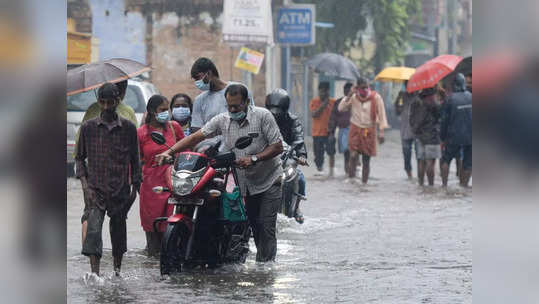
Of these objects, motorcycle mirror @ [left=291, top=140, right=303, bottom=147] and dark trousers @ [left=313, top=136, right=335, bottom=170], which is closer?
motorcycle mirror @ [left=291, top=140, right=303, bottom=147]

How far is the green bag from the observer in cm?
842

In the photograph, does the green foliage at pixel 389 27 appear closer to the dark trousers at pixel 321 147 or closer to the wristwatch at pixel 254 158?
the dark trousers at pixel 321 147

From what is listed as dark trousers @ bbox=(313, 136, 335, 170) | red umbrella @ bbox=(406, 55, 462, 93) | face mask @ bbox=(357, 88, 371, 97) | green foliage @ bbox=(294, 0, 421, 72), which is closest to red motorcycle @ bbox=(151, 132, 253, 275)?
red umbrella @ bbox=(406, 55, 462, 93)

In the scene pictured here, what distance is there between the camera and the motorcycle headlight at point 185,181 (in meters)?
8.01

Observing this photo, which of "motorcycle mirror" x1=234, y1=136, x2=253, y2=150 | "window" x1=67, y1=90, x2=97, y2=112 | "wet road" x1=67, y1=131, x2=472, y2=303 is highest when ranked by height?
"motorcycle mirror" x1=234, y1=136, x2=253, y2=150

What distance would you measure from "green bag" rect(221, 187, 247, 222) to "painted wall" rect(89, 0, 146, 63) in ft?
73.4

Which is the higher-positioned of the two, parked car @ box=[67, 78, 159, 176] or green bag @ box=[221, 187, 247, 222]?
parked car @ box=[67, 78, 159, 176]

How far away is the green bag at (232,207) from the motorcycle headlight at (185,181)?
44cm

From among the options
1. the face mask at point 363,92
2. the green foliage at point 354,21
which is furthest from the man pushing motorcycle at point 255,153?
the green foliage at point 354,21

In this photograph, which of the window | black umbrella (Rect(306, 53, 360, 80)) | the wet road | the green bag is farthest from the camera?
black umbrella (Rect(306, 53, 360, 80))

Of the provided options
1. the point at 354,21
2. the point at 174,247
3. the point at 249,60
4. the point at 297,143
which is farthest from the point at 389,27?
the point at 174,247

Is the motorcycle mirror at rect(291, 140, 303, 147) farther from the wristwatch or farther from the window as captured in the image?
the window
